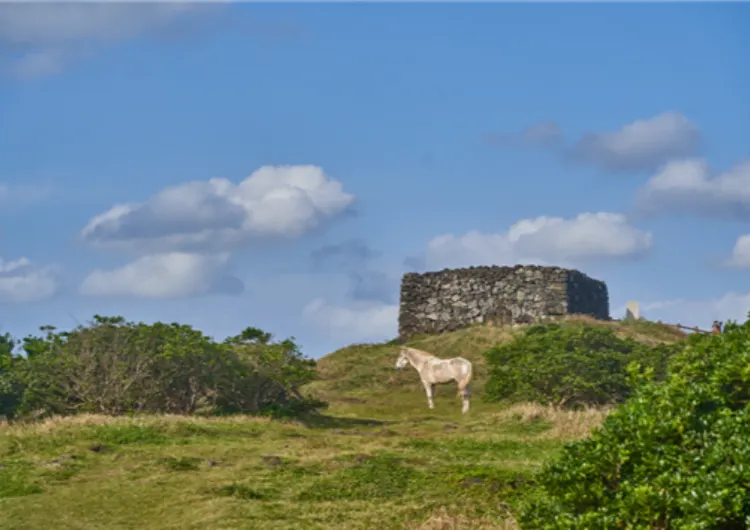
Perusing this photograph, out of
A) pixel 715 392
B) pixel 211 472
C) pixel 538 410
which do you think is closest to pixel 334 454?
pixel 211 472

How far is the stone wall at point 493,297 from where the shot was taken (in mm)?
53500

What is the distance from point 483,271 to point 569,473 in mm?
45999

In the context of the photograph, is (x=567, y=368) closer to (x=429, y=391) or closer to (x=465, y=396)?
(x=465, y=396)

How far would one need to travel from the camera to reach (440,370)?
3438 cm

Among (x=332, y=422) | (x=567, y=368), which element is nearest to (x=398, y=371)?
(x=567, y=368)

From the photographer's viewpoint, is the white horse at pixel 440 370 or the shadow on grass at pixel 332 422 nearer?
the shadow on grass at pixel 332 422

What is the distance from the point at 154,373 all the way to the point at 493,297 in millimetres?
29894

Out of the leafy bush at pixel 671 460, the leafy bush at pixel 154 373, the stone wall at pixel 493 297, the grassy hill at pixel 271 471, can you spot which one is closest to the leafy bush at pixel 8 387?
the leafy bush at pixel 154 373

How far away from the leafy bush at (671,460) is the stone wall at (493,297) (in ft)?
139

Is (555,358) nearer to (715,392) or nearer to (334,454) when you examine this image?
(334,454)

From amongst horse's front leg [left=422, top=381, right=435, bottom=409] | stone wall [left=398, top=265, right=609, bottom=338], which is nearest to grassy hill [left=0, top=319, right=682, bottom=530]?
horse's front leg [left=422, top=381, right=435, bottom=409]

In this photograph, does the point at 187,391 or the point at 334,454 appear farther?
the point at 187,391

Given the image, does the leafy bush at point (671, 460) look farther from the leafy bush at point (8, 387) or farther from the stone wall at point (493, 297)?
the stone wall at point (493, 297)

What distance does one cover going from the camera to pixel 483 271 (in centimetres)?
5588
